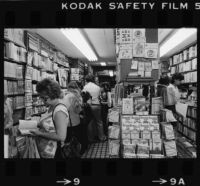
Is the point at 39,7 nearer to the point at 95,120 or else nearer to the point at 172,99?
the point at 172,99

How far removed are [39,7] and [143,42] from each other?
1.32 meters

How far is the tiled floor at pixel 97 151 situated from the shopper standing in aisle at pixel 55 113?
2.14m

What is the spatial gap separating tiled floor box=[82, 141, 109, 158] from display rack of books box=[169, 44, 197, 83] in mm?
2848

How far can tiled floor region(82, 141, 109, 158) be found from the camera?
13.3 feet

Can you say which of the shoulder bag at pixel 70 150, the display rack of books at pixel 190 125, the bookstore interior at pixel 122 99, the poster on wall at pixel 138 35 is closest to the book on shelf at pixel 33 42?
the bookstore interior at pixel 122 99

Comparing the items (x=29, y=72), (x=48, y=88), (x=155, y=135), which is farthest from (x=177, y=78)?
(x=48, y=88)

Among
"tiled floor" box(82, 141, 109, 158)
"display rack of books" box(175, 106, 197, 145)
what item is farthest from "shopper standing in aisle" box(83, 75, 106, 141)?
"display rack of books" box(175, 106, 197, 145)

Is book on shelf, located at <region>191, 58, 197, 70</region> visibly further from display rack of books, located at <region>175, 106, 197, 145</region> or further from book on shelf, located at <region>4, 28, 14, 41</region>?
book on shelf, located at <region>4, 28, 14, 41</region>

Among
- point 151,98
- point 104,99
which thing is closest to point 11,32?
point 151,98

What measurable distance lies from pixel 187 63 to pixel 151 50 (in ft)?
12.8

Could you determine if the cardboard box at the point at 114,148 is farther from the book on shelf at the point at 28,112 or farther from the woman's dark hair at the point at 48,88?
the book on shelf at the point at 28,112

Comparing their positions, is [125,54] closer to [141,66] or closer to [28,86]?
[141,66]

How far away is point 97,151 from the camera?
14.3ft

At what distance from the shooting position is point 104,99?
6.64 m
